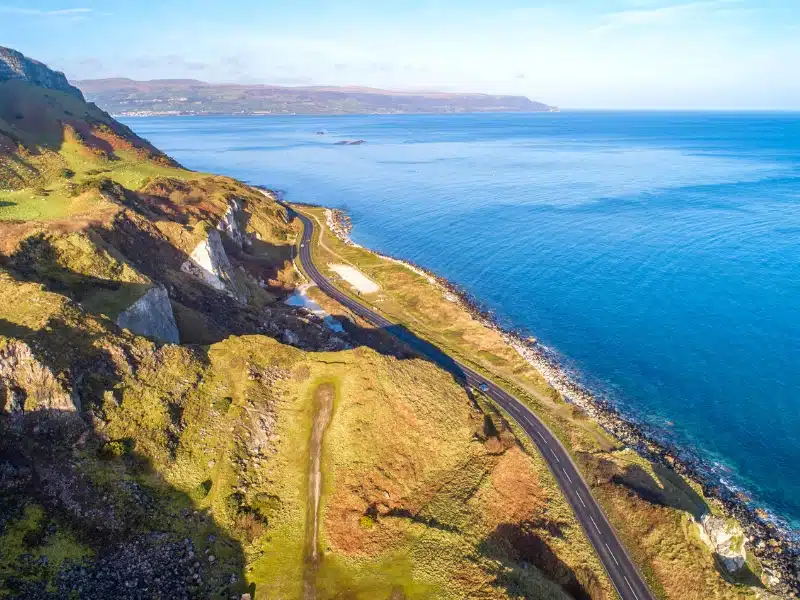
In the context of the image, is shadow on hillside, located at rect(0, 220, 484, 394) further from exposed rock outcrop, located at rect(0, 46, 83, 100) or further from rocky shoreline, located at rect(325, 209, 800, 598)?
exposed rock outcrop, located at rect(0, 46, 83, 100)

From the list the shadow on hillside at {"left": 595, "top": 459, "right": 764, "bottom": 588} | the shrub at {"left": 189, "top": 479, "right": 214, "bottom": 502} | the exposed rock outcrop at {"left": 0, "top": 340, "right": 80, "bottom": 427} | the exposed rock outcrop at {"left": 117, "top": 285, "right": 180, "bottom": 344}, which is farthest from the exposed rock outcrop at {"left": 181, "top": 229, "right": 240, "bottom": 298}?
the shadow on hillside at {"left": 595, "top": 459, "right": 764, "bottom": 588}

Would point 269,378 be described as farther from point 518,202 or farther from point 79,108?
point 79,108

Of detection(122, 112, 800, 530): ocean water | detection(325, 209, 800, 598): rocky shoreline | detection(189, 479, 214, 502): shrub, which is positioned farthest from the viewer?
detection(122, 112, 800, 530): ocean water

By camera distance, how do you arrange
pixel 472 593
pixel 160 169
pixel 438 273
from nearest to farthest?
1. pixel 472 593
2. pixel 438 273
3. pixel 160 169

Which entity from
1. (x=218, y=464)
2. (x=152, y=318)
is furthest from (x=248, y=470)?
(x=152, y=318)

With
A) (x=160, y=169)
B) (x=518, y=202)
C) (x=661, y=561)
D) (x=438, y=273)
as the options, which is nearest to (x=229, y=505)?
(x=661, y=561)

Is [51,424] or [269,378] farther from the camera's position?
[269,378]
